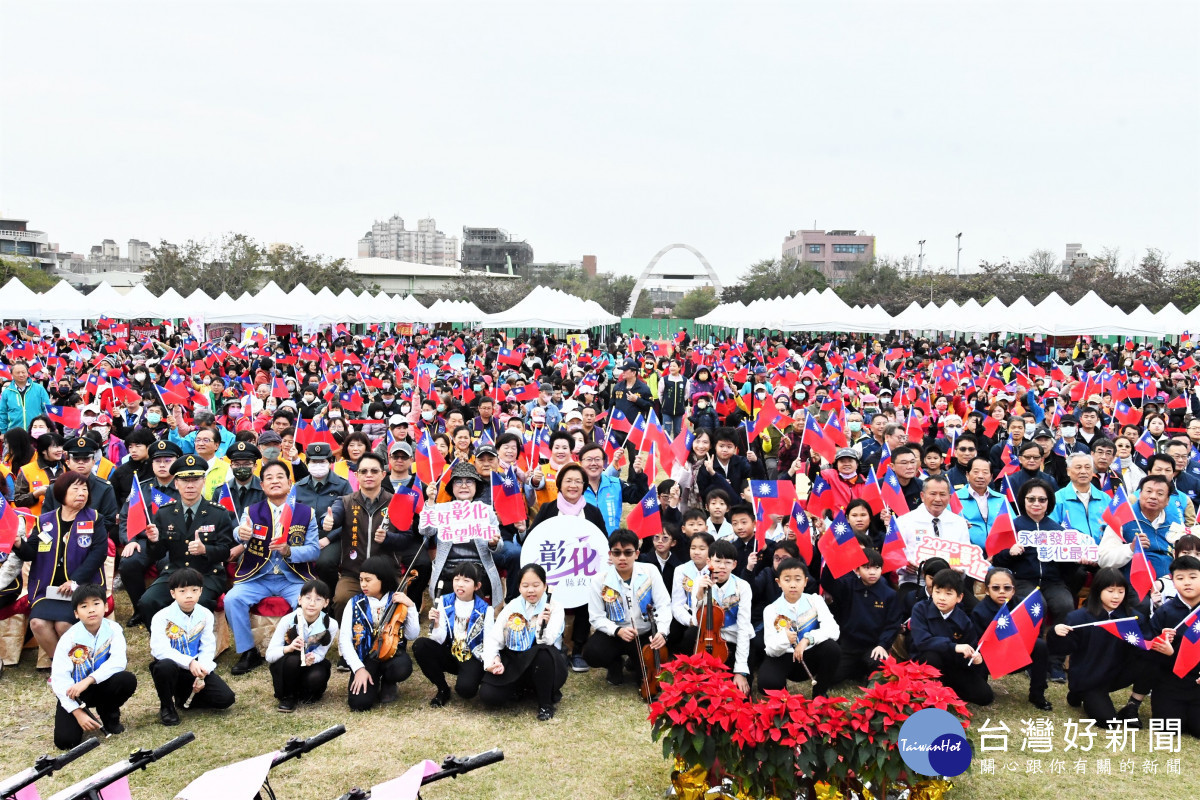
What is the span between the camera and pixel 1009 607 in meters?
5.99

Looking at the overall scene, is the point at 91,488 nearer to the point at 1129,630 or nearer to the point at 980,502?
the point at 980,502

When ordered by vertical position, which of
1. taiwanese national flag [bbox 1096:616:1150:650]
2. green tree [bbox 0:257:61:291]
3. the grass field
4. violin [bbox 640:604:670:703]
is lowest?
the grass field

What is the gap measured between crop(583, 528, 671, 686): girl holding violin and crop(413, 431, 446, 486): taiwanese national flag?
278 cm

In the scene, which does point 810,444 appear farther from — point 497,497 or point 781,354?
point 781,354

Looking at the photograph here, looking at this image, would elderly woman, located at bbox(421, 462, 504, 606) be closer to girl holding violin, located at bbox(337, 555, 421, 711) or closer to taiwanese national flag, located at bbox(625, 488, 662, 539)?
girl holding violin, located at bbox(337, 555, 421, 711)

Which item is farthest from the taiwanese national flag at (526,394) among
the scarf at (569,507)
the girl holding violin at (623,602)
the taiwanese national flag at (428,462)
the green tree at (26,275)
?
the green tree at (26,275)

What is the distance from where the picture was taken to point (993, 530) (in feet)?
22.8

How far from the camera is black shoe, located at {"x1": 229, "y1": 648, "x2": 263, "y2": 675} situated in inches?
A: 253

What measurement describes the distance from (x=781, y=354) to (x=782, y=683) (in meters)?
16.9

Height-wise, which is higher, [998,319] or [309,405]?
[998,319]

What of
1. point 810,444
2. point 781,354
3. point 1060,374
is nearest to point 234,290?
point 781,354

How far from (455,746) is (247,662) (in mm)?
1971

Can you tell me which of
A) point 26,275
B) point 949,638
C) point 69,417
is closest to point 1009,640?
point 949,638

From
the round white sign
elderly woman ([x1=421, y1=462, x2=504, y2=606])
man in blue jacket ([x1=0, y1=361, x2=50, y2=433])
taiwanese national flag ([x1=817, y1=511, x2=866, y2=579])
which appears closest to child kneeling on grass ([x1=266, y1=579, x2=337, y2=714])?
elderly woman ([x1=421, y1=462, x2=504, y2=606])
